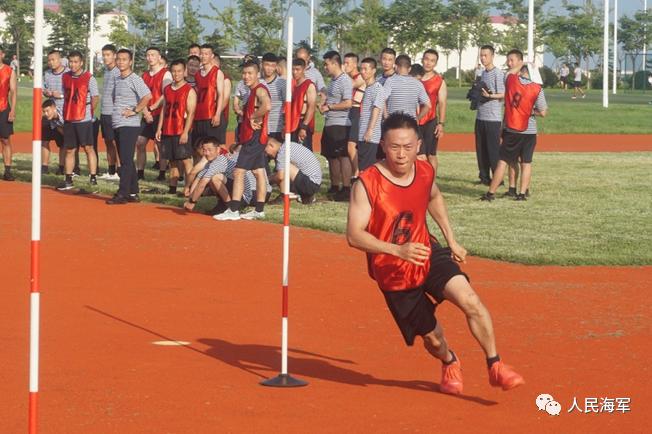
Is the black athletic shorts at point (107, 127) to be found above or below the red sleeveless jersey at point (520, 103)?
below

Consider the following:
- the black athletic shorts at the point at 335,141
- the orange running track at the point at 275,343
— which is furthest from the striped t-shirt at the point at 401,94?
the orange running track at the point at 275,343

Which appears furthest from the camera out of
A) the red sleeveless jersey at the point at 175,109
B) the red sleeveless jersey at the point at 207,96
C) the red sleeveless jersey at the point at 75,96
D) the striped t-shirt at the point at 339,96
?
the red sleeveless jersey at the point at 75,96

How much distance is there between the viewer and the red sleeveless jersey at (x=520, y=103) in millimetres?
19219

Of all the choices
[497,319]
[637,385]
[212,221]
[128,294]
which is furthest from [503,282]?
[212,221]

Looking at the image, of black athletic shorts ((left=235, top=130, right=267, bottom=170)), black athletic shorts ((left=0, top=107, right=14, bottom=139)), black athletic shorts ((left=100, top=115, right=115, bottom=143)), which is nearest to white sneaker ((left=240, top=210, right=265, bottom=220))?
black athletic shorts ((left=235, top=130, right=267, bottom=170))

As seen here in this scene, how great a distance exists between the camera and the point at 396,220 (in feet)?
25.4

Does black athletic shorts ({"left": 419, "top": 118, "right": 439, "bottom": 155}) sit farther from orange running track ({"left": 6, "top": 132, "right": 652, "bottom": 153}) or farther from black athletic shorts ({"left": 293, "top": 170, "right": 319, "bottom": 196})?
orange running track ({"left": 6, "top": 132, "right": 652, "bottom": 153})

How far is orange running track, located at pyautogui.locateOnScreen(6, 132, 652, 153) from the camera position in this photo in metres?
31.0

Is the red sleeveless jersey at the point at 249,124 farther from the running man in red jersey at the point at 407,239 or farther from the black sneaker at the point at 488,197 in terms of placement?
the running man in red jersey at the point at 407,239

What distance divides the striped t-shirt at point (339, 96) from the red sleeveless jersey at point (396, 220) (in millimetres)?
12152

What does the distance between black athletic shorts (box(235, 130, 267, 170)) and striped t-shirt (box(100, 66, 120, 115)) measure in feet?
11.0

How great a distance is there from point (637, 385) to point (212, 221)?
9334mm

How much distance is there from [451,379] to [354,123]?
39.6ft

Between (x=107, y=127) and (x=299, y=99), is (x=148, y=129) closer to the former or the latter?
(x=107, y=127)
